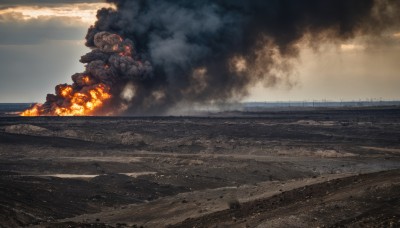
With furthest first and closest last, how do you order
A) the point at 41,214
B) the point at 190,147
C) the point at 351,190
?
1. the point at 190,147
2. the point at 41,214
3. the point at 351,190

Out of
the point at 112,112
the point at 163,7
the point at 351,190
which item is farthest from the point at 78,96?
the point at 351,190

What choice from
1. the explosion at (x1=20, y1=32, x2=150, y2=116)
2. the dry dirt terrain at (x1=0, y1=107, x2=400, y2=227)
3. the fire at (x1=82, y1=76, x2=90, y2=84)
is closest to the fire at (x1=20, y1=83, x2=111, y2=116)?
the explosion at (x1=20, y1=32, x2=150, y2=116)

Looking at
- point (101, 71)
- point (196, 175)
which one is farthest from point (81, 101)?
point (196, 175)

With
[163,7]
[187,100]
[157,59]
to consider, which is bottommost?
[187,100]

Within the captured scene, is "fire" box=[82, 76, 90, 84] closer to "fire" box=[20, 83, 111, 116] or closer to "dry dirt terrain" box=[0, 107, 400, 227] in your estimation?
"fire" box=[20, 83, 111, 116]

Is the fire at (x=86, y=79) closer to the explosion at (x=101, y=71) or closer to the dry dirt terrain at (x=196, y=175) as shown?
the explosion at (x=101, y=71)

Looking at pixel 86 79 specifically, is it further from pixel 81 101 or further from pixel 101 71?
pixel 81 101

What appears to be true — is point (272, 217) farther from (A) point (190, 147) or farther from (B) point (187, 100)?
(B) point (187, 100)
